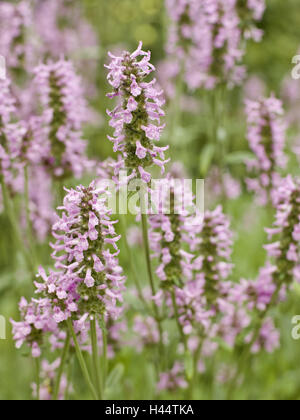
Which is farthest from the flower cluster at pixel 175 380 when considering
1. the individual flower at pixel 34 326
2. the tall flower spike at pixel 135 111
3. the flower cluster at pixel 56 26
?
the flower cluster at pixel 56 26

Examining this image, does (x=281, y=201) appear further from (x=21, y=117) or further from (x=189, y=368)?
(x=21, y=117)

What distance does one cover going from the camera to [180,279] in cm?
343

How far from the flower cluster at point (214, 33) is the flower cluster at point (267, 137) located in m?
0.68

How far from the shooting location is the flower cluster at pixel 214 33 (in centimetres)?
454

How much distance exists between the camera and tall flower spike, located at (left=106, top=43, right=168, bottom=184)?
2.62m

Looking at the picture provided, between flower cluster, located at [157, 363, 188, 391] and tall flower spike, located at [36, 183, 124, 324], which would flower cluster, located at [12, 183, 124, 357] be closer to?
tall flower spike, located at [36, 183, 124, 324]

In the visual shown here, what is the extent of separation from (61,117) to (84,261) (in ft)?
6.12

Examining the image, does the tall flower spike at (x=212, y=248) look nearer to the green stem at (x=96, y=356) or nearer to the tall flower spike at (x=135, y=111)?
the tall flower spike at (x=135, y=111)

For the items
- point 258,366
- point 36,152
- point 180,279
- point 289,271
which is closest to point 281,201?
point 289,271

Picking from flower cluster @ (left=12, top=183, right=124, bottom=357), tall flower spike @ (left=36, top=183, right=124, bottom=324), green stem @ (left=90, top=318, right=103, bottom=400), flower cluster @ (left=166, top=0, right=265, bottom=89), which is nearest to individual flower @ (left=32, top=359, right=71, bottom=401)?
green stem @ (left=90, top=318, right=103, bottom=400)

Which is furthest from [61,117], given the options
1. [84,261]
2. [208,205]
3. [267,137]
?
[208,205]

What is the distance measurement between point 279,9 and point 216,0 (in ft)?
36.2

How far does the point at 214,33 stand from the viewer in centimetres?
466

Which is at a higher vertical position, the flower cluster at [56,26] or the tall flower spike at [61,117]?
the flower cluster at [56,26]
